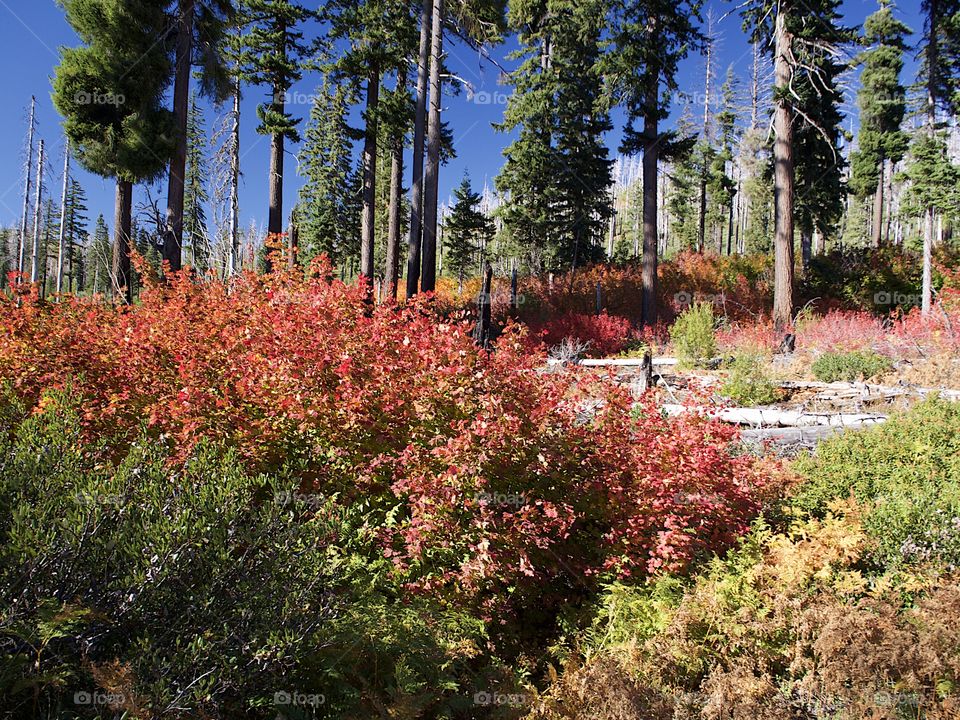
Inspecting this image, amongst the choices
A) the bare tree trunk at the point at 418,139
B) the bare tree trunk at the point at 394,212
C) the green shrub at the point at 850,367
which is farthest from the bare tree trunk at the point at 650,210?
the bare tree trunk at the point at 394,212

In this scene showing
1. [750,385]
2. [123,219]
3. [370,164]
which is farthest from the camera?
[370,164]

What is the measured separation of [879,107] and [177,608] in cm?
3708

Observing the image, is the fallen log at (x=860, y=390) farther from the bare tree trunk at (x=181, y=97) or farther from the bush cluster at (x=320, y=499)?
the bare tree trunk at (x=181, y=97)

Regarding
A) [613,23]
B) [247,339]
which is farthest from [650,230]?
[247,339]

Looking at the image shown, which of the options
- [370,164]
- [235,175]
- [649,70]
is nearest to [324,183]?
[235,175]

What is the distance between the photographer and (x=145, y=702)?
2.08 metres

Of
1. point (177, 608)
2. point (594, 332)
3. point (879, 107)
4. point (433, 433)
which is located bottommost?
point (177, 608)

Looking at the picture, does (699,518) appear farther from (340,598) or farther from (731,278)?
(731,278)

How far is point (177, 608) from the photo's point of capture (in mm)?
2549

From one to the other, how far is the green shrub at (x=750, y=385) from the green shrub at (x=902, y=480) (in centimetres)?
205

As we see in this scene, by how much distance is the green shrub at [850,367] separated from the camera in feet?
29.5

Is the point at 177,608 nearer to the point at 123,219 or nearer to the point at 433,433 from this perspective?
the point at 433,433

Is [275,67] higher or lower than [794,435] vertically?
higher

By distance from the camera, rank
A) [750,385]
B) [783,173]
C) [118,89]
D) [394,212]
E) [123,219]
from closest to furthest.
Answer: [750,385] < [118,89] < [783,173] < [123,219] < [394,212]
